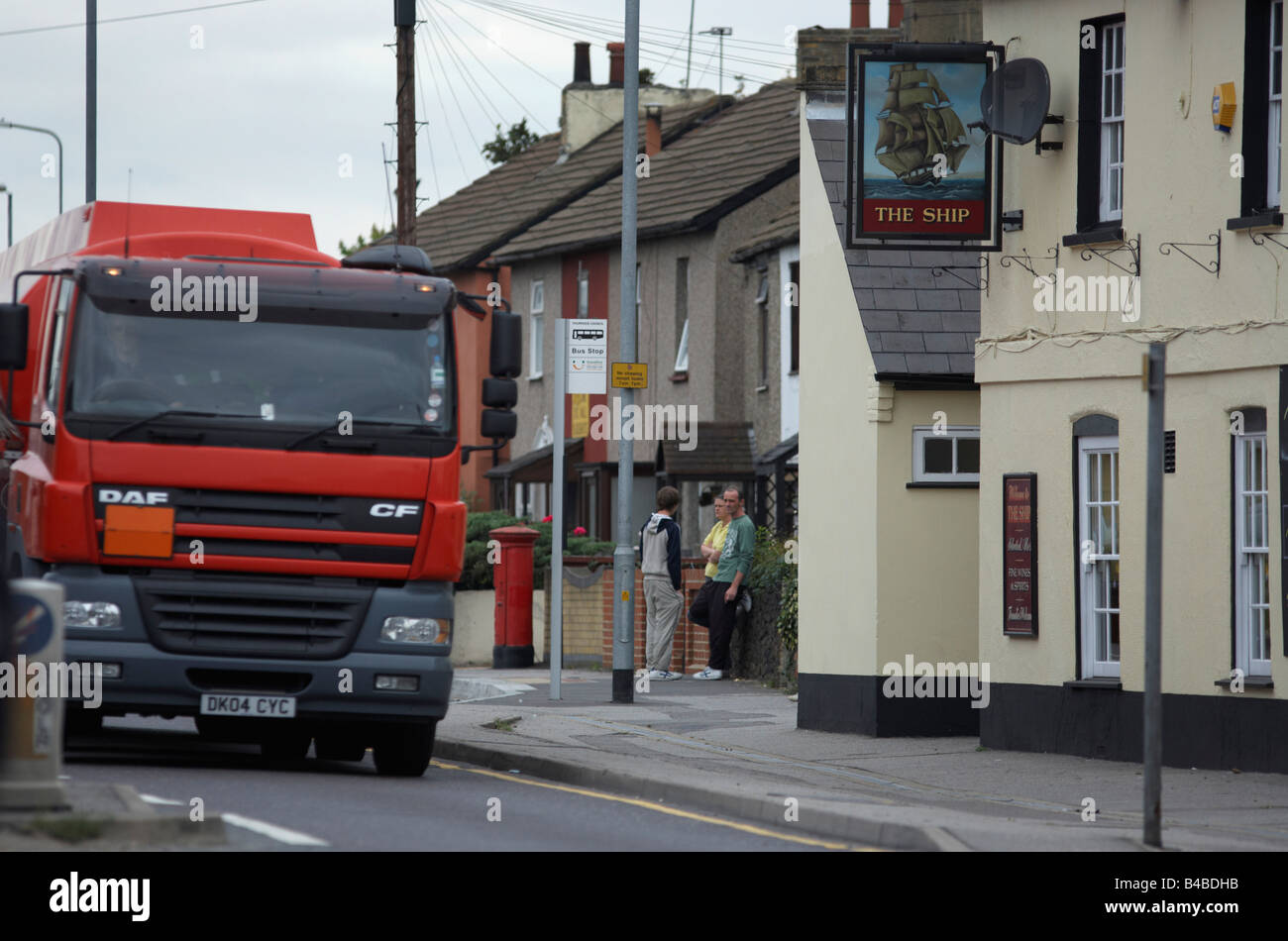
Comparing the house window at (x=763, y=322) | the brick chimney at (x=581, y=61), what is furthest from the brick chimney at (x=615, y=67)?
the house window at (x=763, y=322)

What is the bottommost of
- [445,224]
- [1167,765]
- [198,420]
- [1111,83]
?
[1167,765]

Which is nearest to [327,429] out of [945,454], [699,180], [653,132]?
[945,454]

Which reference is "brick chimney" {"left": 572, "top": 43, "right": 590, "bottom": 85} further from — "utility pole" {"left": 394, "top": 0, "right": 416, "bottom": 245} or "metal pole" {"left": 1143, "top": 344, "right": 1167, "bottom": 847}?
"metal pole" {"left": 1143, "top": 344, "right": 1167, "bottom": 847}

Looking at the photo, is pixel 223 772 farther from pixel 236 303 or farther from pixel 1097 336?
pixel 1097 336

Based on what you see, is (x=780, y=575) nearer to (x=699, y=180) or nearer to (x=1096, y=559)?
(x=1096, y=559)

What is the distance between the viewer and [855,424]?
18234mm

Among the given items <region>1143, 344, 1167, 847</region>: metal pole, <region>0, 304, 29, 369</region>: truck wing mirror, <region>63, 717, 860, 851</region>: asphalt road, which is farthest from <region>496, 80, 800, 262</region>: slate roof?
<region>1143, 344, 1167, 847</region>: metal pole

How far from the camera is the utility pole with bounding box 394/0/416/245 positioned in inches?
992

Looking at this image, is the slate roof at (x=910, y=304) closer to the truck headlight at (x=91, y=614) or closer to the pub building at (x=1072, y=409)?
the pub building at (x=1072, y=409)

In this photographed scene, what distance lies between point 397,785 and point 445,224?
128 feet

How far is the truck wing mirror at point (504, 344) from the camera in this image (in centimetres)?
1384

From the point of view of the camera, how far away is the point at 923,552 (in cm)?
1803

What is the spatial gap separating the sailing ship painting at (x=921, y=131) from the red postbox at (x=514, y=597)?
11425mm
